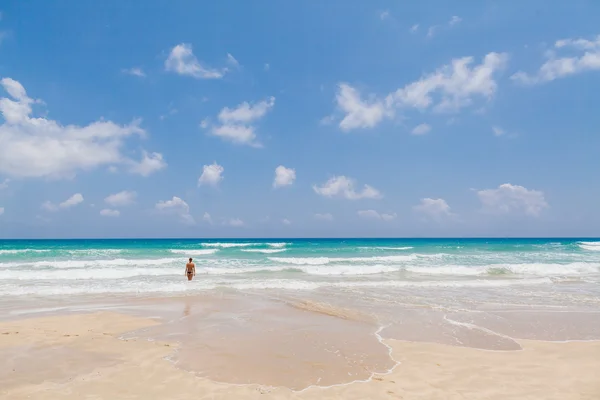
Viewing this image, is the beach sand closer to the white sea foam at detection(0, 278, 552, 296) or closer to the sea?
the sea

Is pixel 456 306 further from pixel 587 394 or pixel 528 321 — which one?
pixel 587 394

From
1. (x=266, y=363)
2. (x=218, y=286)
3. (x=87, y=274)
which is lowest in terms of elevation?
(x=87, y=274)

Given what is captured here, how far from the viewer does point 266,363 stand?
20.4 ft

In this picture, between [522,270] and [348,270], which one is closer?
[348,270]

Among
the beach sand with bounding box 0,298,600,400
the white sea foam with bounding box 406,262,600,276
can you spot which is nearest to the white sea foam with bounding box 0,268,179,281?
the beach sand with bounding box 0,298,600,400

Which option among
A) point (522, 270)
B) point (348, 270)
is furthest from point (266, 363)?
point (522, 270)

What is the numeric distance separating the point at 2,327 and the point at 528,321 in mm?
13217

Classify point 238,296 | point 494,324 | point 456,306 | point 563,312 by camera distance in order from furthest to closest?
point 238,296
point 456,306
point 563,312
point 494,324

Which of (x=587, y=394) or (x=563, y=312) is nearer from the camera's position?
(x=587, y=394)

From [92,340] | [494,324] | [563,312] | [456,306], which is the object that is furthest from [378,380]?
[563,312]

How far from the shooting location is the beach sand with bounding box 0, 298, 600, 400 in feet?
16.7

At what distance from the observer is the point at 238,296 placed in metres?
13.3

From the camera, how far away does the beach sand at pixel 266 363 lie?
201 inches

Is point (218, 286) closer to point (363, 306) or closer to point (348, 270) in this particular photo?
point (363, 306)
